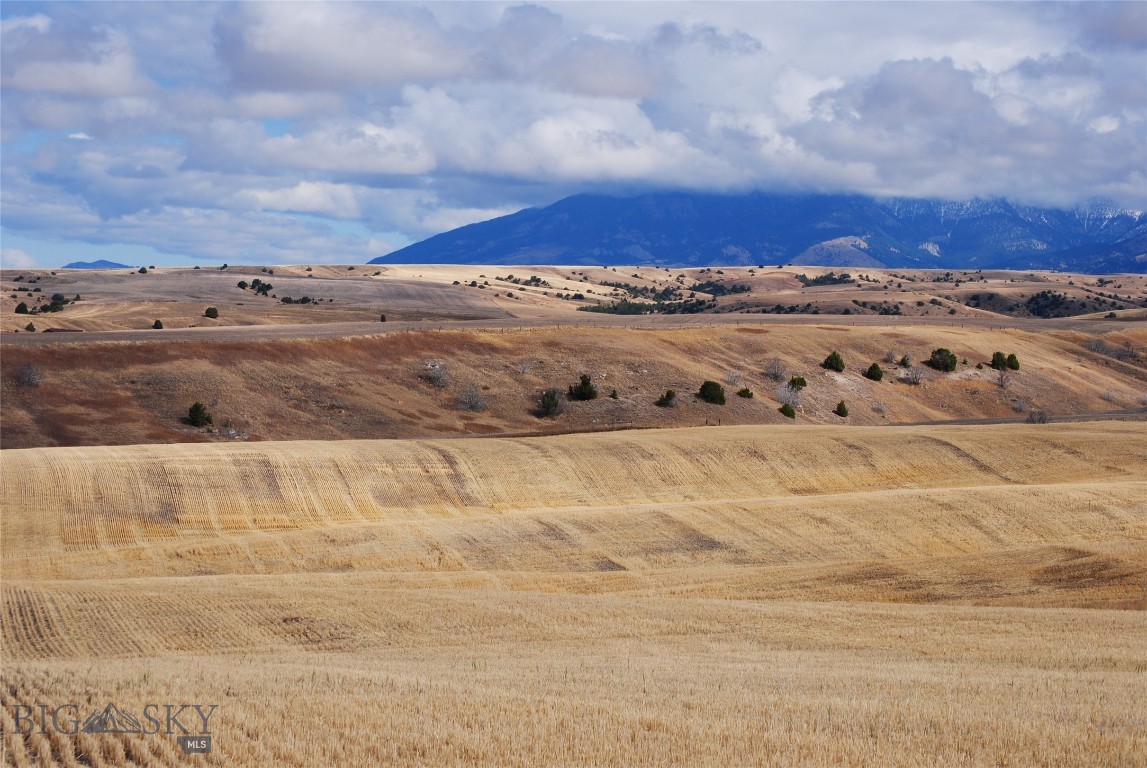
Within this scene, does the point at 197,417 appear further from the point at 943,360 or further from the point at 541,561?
the point at 943,360

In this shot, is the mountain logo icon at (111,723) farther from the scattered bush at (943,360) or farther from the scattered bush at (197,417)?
the scattered bush at (943,360)

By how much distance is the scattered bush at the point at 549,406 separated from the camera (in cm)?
7581

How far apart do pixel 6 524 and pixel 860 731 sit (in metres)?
32.8

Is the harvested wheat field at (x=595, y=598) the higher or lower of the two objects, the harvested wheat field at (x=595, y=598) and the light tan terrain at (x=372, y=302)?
the lower

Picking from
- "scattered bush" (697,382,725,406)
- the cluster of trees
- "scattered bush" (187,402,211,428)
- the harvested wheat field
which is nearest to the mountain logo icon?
the harvested wheat field

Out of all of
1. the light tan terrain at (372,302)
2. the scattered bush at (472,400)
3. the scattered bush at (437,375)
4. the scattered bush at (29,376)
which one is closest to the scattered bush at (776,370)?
the scattered bush at (472,400)

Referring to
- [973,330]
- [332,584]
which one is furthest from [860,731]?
[973,330]

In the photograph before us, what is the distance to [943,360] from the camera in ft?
312

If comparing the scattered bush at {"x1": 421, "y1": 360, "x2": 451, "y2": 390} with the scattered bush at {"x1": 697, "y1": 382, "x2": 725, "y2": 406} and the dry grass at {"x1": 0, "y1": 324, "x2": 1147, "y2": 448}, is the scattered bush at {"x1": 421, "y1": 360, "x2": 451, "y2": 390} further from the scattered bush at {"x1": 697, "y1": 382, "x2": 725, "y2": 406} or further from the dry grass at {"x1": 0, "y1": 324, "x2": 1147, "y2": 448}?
the scattered bush at {"x1": 697, "y1": 382, "x2": 725, "y2": 406}

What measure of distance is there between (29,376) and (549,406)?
106 ft

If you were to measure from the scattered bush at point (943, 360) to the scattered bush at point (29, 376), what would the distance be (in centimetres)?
6855

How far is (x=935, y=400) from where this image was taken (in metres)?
90.0

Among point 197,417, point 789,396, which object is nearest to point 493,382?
point 789,396

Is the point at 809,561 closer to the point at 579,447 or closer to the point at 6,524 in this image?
the point at 579,447
